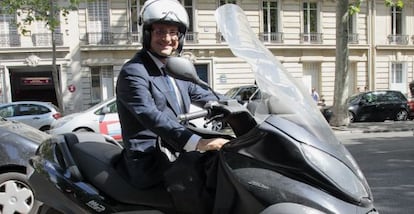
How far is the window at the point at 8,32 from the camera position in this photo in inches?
925

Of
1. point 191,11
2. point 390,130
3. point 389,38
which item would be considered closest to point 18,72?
point 191,11

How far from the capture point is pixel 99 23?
24578 millimetres

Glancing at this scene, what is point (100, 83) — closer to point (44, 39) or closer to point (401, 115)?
point (44, 39)

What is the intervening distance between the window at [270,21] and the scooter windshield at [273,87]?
2468cm

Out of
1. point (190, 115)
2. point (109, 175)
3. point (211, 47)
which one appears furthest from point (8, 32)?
point (190, 115)

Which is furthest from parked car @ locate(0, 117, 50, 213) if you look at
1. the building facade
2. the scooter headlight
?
the building facade

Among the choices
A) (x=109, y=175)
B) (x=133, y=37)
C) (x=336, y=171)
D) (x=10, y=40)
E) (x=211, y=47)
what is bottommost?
(x=109, y=175)

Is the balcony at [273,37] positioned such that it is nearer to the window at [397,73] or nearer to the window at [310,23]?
the window at [310,23]

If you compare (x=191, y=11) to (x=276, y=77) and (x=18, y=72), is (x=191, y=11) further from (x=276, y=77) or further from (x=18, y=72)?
(x=276, y=77)

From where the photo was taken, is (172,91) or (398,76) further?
(398,76)

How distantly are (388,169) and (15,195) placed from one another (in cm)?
601

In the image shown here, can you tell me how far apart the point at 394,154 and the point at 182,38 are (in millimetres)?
7609

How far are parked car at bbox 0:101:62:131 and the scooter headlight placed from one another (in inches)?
539

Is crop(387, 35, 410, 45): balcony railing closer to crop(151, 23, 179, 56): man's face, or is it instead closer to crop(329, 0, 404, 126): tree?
crop(329, 0, 404, 126): tree
